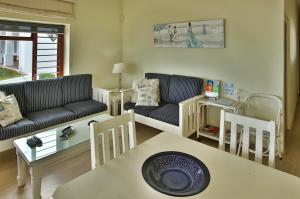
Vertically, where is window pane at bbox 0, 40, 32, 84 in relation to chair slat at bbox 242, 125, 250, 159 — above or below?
above

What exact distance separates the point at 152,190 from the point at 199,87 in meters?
2.52

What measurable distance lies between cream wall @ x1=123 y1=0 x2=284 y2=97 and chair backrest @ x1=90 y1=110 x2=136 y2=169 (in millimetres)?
2149

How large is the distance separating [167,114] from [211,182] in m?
2.01

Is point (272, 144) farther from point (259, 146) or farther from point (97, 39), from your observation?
point (97, 39)

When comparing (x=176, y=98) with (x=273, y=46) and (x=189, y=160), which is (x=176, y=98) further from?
(x=189, y=160)

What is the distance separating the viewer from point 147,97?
352cm

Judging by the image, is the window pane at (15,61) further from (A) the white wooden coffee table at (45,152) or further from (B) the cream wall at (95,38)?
(A) the white wooden coffee table at (45,152)

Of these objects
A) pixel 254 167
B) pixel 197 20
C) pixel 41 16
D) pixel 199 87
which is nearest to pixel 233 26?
pixel 197 20

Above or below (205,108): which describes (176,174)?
below

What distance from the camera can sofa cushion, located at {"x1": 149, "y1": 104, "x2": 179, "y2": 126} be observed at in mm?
2976

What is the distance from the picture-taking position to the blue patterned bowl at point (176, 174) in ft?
3.49

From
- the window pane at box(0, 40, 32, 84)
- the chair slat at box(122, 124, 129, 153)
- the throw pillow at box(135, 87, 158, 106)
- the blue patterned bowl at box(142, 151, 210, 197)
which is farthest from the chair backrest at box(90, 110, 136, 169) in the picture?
the window pane at box(0, 40, 32, 84)

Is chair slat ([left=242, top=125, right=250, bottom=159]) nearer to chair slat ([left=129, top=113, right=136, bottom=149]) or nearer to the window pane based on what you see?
chair slat ([left=129, top=113, right=136, bottom=149])

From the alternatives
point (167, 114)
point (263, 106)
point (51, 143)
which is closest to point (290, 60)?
point (263, 106)
